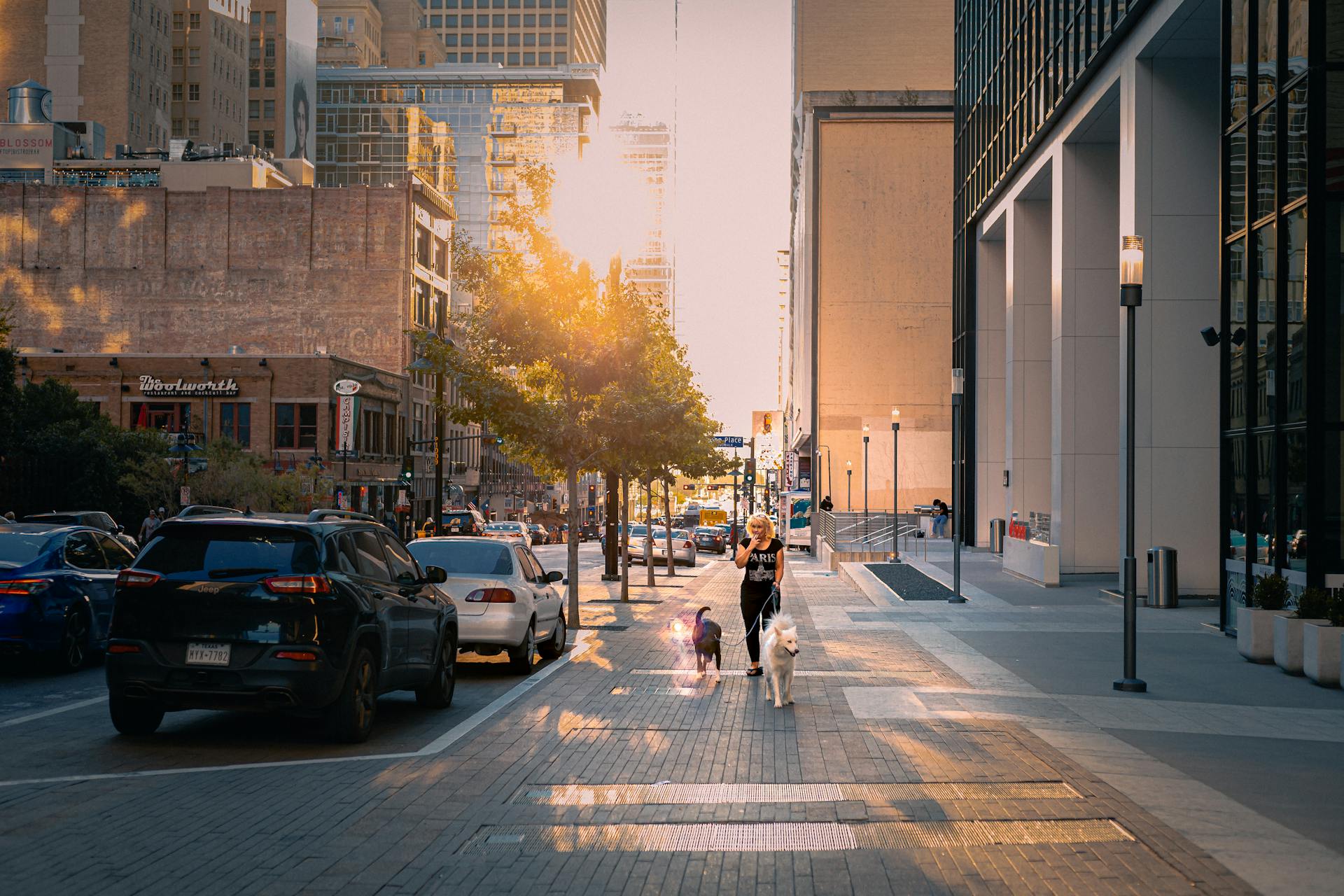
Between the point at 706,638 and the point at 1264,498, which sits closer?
the point at 706,638

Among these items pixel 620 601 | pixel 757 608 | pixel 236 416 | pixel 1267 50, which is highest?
pixel 1267 50

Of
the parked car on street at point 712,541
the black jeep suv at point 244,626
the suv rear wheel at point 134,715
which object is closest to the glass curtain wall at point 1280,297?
the black jeep suv at point 244,626

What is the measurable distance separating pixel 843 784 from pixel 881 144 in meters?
70.8

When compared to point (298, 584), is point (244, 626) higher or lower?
lower

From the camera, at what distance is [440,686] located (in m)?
12.1

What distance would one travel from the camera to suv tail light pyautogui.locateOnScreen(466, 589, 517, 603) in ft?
48.5

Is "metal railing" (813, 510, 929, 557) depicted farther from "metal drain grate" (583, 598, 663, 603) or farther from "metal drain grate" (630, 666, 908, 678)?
"metal drain grate" (630, 666, 908, 678)

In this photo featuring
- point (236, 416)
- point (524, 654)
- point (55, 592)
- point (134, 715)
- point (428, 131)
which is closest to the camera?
point (134, 715)

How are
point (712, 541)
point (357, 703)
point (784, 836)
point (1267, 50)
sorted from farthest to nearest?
1. point (712, 541)
2. point (1267, 50)
3. point (357, 703)
4. point (784, 836)

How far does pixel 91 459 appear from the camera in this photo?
49.7 metres

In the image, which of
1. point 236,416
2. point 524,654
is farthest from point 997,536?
point 236,416

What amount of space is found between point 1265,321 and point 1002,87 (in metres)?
25.0

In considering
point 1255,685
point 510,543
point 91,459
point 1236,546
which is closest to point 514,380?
point 510,543

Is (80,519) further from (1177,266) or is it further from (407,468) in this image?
(407,468)
